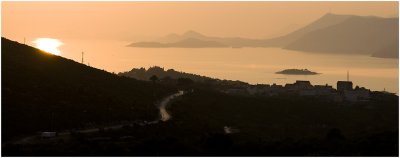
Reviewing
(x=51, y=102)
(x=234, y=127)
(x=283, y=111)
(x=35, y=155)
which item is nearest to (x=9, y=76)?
(x=51, y=102)

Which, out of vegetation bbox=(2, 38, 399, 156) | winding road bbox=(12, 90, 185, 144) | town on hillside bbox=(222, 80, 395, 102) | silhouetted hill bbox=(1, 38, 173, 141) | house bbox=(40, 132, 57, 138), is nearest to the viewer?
vegetation bbox=(2, 38, 399, 156)

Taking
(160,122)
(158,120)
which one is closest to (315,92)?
(158,120)

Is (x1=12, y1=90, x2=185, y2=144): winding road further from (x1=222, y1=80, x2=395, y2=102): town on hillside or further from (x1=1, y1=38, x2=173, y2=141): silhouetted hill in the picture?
(x1=222, y1=80, x2=395, y2=102): town on hillside

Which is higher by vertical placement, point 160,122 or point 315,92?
point 315,92

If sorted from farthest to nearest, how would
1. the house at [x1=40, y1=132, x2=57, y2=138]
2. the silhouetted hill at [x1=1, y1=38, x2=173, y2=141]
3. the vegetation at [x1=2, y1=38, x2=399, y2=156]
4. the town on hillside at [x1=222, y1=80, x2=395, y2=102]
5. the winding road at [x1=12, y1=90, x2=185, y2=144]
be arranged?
the town on hillside at [x1=222, y1=80, x2=395, y2=102]
the silhouetted hill at [x1=1, y1=38, x2=173, y2=141]
the house at [x1=40, y1=132, x2=57, y2=138]
the winding road at [x1=12, y1=90, x2=185, y2=144]
the vegetation at [x1=2, y1=38, x2=399, y2=156]

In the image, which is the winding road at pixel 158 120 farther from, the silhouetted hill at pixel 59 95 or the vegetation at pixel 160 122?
the silhouetted hill at pixel 59 95

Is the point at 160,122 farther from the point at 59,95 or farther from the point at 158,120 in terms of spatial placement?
the point at 59,95

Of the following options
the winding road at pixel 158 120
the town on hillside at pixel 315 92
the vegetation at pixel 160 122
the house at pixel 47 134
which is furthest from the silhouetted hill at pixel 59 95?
the town on hillside at pixel 315 92

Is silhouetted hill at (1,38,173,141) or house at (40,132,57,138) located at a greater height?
silhouetted hill at (1,38,173,141)

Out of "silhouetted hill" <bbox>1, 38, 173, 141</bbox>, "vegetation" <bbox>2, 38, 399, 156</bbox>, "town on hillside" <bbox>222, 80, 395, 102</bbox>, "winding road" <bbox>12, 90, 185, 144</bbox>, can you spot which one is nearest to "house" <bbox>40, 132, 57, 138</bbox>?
"winding road" <bbox>12, 90, 185, 144</bbox>
